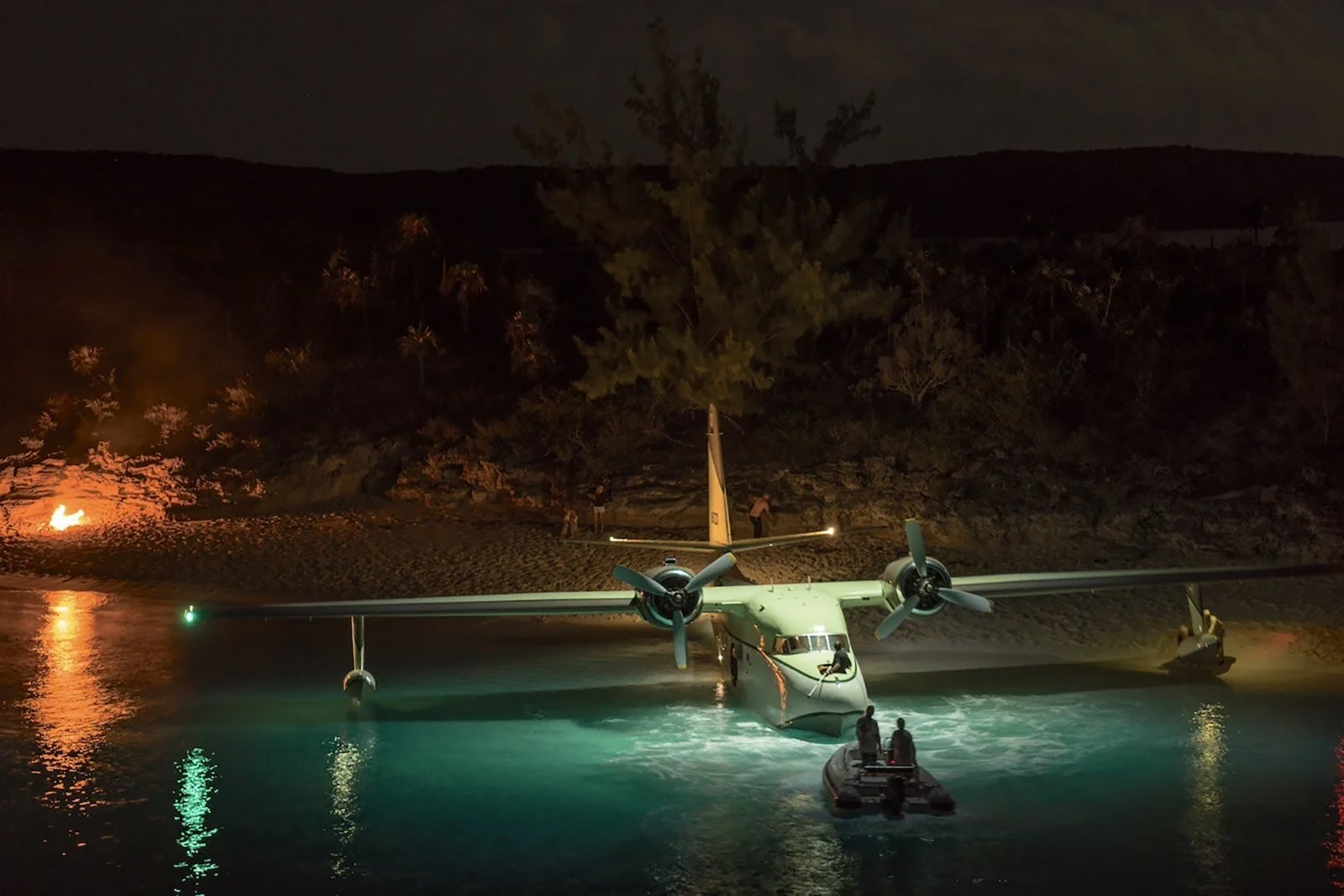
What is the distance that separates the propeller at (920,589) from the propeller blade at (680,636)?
3.59 metres

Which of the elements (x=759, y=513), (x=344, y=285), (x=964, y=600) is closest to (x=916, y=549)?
(x=964, y=600)

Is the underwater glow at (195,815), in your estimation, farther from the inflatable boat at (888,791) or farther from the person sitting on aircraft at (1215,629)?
the person sitting on aircraft at (1215,629)

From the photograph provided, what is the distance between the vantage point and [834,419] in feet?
146

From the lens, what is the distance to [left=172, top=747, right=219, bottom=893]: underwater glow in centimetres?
1520

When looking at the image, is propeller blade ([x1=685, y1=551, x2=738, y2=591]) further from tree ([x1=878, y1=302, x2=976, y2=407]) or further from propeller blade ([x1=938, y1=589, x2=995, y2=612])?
tree ([x1=878, y1=302, x2=976, y2=407])

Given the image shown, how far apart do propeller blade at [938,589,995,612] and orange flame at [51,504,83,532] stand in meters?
32.9

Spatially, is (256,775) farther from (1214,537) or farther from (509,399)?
(509,399)

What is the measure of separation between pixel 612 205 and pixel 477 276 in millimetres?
16228

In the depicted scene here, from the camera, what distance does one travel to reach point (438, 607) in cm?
2298

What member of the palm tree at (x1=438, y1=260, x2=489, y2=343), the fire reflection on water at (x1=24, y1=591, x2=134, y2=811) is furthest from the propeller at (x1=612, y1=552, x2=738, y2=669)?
the palm tree at (x1=438, y1=260, x2=489, y2=343)

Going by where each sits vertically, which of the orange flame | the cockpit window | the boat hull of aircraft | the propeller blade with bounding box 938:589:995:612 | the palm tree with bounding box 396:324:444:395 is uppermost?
the palm tree with bounding box 396:324:444:395

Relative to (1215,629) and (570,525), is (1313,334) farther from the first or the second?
(570,525)

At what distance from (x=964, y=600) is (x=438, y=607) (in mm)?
9658

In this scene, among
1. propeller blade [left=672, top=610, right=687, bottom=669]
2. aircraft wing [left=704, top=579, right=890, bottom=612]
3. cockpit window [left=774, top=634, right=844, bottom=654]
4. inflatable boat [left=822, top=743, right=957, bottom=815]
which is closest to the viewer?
inflatable boat [left=822, top=743, right=957, bottom=815]
